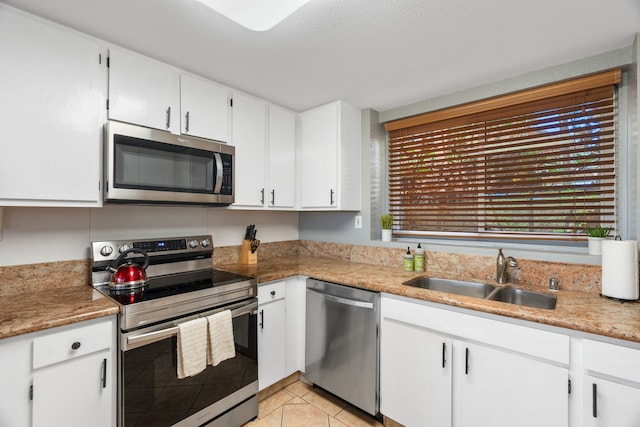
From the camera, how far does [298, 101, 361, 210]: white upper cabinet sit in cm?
245

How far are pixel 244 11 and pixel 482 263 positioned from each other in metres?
1.99

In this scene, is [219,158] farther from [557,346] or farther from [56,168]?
[557,346]

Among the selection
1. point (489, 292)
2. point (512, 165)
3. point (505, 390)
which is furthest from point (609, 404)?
point (512, 165)

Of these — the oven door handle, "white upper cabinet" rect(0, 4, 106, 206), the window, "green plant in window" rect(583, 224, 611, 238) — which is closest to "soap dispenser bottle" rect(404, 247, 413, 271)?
the window

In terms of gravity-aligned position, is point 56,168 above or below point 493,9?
below

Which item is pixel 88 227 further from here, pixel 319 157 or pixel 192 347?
pixel 319 157

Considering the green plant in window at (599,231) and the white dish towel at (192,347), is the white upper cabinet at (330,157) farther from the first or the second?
the green plant in window at (599,231)

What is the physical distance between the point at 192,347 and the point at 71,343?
0.50 metres

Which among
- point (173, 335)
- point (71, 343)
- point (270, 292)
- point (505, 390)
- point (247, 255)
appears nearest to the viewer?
point (71, 343)

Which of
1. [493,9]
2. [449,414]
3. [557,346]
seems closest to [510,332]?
[557,346]

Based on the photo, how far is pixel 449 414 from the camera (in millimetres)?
1599

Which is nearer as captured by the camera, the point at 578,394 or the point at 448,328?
the point at 578,394

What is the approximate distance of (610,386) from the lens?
119cm

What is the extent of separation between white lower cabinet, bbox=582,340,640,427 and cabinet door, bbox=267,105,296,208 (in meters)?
2.02
